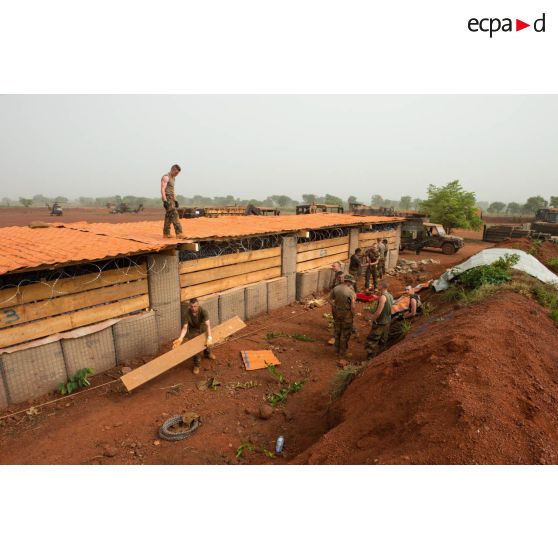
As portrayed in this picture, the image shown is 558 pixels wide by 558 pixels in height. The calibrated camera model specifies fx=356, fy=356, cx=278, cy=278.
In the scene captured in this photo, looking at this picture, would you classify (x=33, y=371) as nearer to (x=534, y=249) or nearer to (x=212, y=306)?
(x=212, y=306)

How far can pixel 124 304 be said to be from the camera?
7.20m

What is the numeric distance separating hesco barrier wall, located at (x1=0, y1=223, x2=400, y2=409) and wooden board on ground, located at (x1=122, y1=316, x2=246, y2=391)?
3.60 ft

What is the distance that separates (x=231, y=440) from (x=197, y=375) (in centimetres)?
210

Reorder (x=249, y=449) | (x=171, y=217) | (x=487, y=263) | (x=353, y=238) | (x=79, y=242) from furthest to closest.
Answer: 1. (x=353, y=238)
2. (x=487, y=263)
3. (x=171, y=217)
4. (x=79, y=242)
5. (x=249, y=449)

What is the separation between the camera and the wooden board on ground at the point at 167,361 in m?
6.01

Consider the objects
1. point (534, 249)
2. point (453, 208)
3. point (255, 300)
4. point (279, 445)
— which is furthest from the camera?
point (453, 208)

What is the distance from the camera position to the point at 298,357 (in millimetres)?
7918

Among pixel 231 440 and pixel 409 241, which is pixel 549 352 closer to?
pixel 231 440

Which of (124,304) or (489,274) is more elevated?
(489,274)

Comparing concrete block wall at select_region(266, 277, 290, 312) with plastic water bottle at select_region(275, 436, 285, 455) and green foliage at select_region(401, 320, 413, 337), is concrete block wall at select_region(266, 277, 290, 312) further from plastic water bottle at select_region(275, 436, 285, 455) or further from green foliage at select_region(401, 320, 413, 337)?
plastic water bottle at select_region(275, 436, 285, 455)

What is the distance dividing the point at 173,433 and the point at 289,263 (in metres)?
7.19

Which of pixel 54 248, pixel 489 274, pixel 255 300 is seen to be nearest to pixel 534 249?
pixel 489 274

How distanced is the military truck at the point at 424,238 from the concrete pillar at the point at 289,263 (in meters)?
13.8

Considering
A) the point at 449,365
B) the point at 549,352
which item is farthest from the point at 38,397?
the point at 549,352
